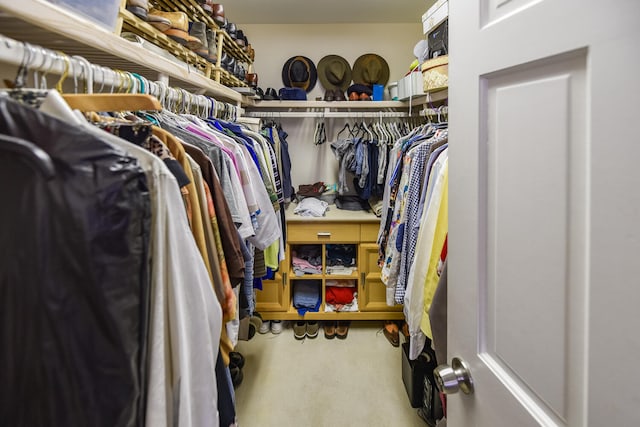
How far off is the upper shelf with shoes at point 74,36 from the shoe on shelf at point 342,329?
75.7 inches

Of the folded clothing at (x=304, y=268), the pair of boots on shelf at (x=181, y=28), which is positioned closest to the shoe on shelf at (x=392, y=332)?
the folded clothing at (x=304, y=268)

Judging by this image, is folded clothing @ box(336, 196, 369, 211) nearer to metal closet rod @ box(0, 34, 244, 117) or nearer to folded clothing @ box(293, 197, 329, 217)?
folded clothing @ box(293, 197, 329, 217)

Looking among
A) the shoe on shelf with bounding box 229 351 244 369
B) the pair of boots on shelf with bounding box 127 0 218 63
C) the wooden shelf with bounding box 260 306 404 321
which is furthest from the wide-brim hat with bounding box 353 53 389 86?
the shoe on shelf with bounding box 229 351 244 369

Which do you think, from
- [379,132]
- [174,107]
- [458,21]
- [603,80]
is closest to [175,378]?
[603,80]

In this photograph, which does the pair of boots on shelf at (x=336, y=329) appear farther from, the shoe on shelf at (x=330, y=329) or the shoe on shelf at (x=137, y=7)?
the shoe on shelf at (x=137, y=7)

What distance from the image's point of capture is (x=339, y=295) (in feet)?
8.90

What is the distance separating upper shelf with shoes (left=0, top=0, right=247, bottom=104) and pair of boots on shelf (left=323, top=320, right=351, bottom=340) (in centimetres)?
191

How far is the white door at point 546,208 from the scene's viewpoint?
0.40 m

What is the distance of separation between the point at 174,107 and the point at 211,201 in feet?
1.96

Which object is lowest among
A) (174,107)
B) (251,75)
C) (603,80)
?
(603,80)

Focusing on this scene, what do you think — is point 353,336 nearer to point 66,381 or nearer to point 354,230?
point 354,230

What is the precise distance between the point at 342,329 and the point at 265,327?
1.83 ft

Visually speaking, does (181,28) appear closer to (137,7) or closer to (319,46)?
(137,7)

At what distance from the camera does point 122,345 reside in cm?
45
